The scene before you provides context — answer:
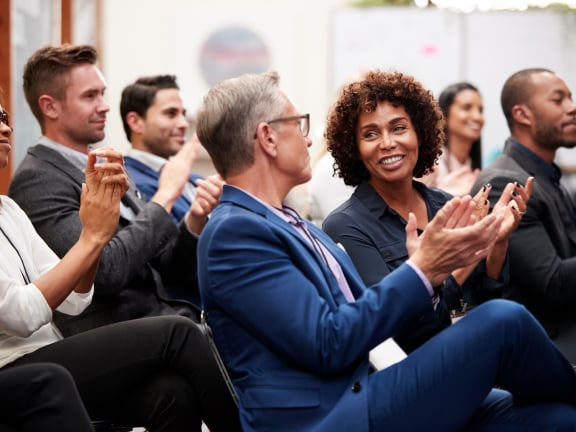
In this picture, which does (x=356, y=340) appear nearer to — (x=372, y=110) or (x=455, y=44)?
(x=372, y=110)

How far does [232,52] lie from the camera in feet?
23.0

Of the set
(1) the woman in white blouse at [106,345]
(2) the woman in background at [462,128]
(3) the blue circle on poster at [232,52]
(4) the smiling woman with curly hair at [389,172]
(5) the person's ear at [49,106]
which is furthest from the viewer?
(3) the blue circle on poster at [232,52]

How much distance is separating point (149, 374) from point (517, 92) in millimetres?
1981

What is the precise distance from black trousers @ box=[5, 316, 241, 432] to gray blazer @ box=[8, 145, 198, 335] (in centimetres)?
36

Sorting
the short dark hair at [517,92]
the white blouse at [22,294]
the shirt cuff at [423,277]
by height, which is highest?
the short dark hair at [517,92]

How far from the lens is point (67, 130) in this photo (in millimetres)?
2756

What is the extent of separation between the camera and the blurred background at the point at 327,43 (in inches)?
272

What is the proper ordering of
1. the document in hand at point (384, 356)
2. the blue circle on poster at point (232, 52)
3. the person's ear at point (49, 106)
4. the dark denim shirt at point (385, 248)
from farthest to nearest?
1. the blue circle on poster at point (232, 52)
2. the person's ear at point (49, 106)
3. the dark denim shirt at point (385, 248)
4. the document in hand at point (384, 356)

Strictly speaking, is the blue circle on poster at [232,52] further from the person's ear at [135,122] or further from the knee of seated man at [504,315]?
the knee of seated man at [504,315]

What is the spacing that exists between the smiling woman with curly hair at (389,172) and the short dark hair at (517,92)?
889 millimetres

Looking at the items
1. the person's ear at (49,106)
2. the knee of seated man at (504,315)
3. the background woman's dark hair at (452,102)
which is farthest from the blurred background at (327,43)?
the knee of seated man at (504,315)

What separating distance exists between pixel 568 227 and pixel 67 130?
1718 millimetres

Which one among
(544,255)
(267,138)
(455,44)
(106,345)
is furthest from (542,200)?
(455,44)

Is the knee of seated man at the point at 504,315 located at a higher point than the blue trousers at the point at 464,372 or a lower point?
higher
